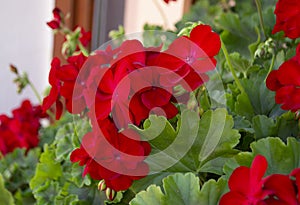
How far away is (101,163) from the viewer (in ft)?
1.72

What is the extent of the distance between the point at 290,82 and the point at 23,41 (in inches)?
44.9

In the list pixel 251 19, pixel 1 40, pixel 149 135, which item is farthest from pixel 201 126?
pixel 1 40

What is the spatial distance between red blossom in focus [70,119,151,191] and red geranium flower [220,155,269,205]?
123mm

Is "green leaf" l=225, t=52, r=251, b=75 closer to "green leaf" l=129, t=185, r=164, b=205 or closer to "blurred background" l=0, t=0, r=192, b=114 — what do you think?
"green leaf" l=129, t=185, r=164, b=205

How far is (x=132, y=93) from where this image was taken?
50 cm

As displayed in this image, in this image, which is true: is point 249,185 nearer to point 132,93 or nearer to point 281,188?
point 281,188

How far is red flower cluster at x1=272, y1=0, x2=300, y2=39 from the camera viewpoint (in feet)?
A: 1.87

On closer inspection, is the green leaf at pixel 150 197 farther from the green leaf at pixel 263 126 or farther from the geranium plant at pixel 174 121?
the green leaf at pixel 263 126

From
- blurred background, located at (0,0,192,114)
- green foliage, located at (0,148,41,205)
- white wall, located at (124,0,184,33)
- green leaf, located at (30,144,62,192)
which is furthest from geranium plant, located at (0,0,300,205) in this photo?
white wall, located at (124,0,184,33)

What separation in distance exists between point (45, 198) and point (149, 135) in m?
0.26

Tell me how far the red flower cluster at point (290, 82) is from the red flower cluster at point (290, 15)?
51 mm

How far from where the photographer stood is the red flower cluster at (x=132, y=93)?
0.50m

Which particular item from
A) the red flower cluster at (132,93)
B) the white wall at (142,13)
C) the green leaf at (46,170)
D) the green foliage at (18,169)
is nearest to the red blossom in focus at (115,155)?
the red flower cluster at (132,93)

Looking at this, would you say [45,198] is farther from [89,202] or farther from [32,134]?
[32,134]
